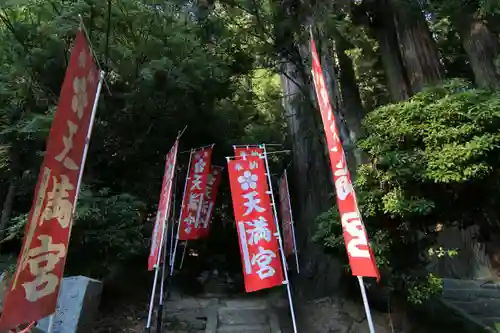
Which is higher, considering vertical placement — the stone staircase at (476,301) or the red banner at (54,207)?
the red banner at (54,207)

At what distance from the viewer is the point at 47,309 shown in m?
2.65

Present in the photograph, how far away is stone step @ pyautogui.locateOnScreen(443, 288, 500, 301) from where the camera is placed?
21.7 feet

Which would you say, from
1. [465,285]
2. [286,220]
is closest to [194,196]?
[286,220]

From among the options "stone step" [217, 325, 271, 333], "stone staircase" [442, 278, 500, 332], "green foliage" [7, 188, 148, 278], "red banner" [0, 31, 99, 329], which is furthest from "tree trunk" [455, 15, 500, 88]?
"green foliage" [7, 188, 148, 278]

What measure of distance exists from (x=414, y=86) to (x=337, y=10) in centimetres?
181

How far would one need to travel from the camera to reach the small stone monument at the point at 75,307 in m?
4.57

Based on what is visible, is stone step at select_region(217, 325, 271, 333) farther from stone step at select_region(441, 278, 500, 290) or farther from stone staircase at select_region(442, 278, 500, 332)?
stone step at select_region(441, 278, 500, 290)

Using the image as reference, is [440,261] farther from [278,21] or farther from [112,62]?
[112,62]

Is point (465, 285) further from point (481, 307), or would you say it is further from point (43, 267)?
point (43, 267)

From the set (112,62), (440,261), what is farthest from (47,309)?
(440,261)

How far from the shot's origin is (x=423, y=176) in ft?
14.3

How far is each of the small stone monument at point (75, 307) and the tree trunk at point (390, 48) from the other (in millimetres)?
5725

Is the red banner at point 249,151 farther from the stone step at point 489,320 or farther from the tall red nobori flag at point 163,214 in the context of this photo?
the stone step at point 489,320

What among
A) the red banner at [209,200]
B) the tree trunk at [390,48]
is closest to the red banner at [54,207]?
the red banner at [209,200]
